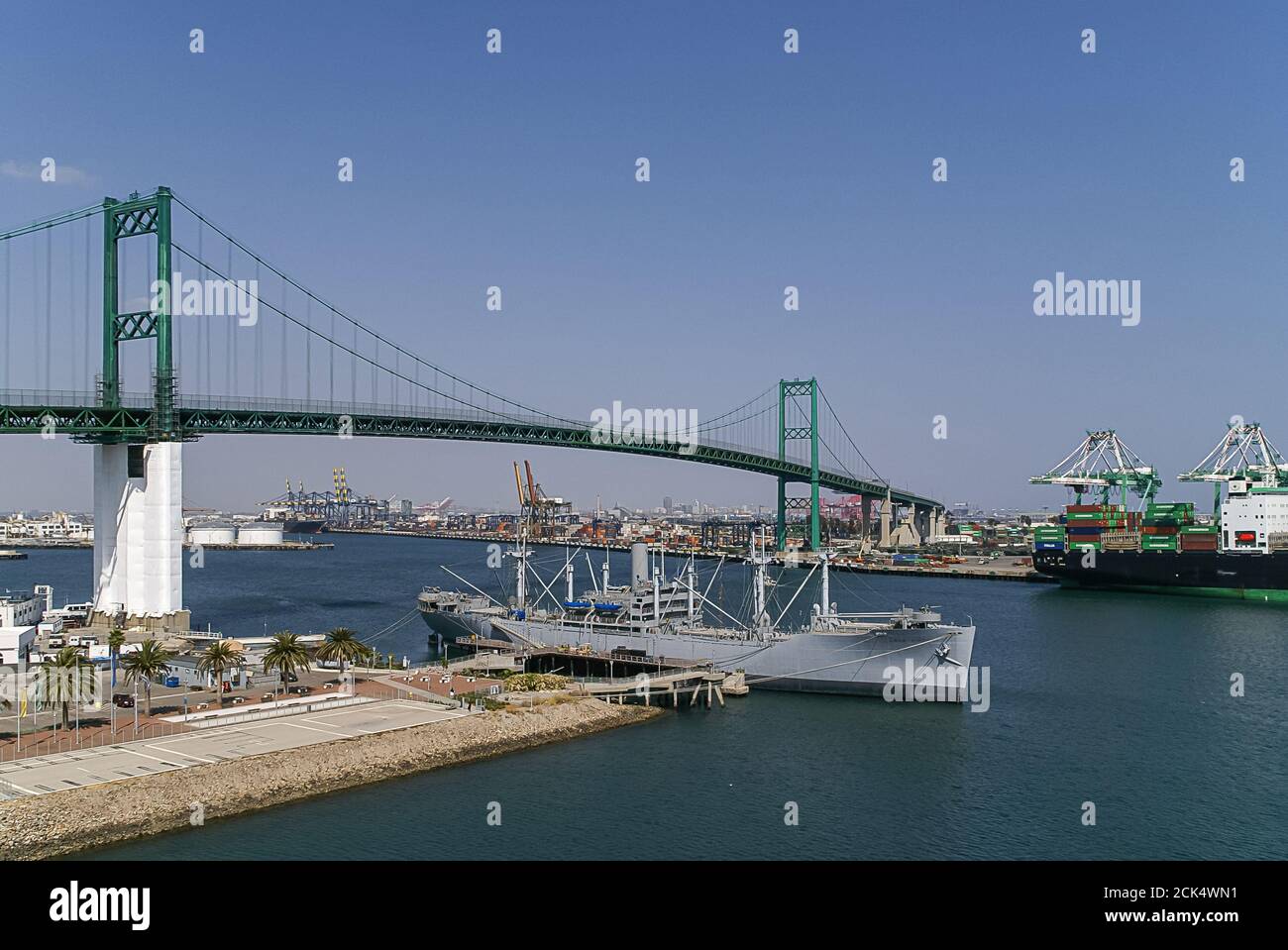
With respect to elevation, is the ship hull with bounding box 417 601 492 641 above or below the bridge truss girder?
below

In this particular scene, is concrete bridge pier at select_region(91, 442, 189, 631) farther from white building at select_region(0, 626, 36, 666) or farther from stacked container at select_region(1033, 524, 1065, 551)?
stacked container at select_region(1033, 524, 1065, 551)

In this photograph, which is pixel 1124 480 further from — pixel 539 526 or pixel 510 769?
pixel 539 526

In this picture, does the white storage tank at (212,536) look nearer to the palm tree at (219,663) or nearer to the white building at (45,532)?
the white building at (45,532)

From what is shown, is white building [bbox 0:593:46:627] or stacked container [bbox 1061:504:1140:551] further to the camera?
stacked container [bbox 1061:504:1140:551]

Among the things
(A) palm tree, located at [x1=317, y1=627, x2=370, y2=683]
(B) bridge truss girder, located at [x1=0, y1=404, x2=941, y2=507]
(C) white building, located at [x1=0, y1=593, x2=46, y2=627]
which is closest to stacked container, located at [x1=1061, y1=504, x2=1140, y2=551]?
(B) bridge truss girder, located at [x1=0, y1=404, x2=941, y2=507]

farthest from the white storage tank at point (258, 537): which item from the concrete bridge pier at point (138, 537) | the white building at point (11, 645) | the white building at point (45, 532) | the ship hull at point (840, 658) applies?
the ship hull at point (840, 658)
